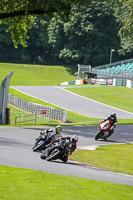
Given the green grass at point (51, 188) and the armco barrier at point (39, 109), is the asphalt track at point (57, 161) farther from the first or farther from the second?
the armco barrier at point (39, 109)

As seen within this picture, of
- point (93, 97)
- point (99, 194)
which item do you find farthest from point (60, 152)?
point (93, 97)

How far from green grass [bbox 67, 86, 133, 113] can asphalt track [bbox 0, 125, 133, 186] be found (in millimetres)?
18114

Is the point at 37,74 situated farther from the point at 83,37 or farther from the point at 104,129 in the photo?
the point at 104,129

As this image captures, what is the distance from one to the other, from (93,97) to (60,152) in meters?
40.6

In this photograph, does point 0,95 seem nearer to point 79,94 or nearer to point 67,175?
point 67,175

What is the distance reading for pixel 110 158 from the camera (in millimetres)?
19422

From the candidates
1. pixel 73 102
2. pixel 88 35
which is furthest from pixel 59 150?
pixel 88 35

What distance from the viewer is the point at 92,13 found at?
301 feet

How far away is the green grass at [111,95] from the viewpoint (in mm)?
52391

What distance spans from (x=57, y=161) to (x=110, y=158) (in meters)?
3.72

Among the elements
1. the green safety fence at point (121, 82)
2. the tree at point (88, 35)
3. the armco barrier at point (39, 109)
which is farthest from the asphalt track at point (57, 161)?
the tree at point (88, 35)

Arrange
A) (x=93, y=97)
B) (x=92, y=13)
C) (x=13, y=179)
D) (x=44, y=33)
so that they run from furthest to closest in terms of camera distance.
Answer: (x=44, y=33)
(x=92, y=13)
(x=93, y=97)
(x=13, y=179)

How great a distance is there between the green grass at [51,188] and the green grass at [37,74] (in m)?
67.0

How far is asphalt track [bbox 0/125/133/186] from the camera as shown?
46.4 ft
